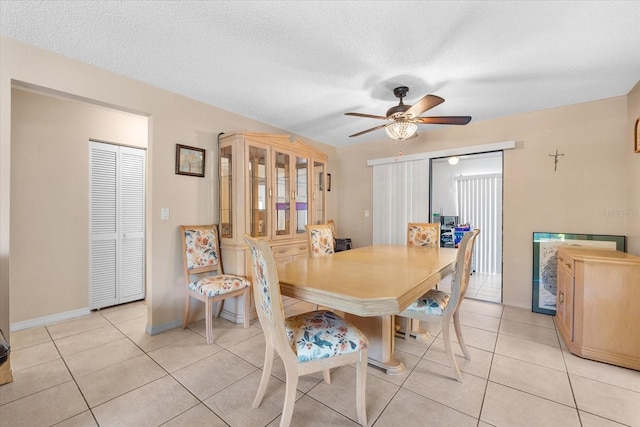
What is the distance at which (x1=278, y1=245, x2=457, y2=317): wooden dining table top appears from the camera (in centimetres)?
118

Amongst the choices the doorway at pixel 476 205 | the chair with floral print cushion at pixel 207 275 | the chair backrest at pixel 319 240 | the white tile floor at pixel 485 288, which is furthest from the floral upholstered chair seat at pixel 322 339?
the doorway at pixel 476 205

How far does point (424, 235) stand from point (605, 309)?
155cm

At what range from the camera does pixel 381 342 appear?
1.92m

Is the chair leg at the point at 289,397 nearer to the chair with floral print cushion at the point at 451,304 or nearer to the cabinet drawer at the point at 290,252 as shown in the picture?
the chair with floral print cushion at the point at 451,304

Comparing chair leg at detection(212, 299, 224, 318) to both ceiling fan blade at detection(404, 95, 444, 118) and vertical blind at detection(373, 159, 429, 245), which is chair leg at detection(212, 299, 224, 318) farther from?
ceiling fan blade at detection(404, 95, 444, 118)

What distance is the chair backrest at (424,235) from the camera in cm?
312

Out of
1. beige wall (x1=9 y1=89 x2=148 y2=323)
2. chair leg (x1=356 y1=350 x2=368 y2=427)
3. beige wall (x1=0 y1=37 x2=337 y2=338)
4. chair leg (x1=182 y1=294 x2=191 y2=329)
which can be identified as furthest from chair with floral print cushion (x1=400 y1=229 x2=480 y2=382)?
beige wall (x1=9 y1=89 x2=148 y2=323)

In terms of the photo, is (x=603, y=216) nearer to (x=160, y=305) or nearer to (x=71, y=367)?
(x=160, y=305)

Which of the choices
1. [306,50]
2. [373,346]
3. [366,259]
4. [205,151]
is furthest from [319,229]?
[306,50]

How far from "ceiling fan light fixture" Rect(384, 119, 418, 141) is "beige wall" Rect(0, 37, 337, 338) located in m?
1.82

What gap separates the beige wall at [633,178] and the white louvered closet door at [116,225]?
517 centimetres

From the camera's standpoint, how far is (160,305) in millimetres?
2514

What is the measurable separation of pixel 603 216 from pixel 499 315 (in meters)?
1.45

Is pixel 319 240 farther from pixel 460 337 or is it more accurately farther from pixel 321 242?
pixel 460 337
